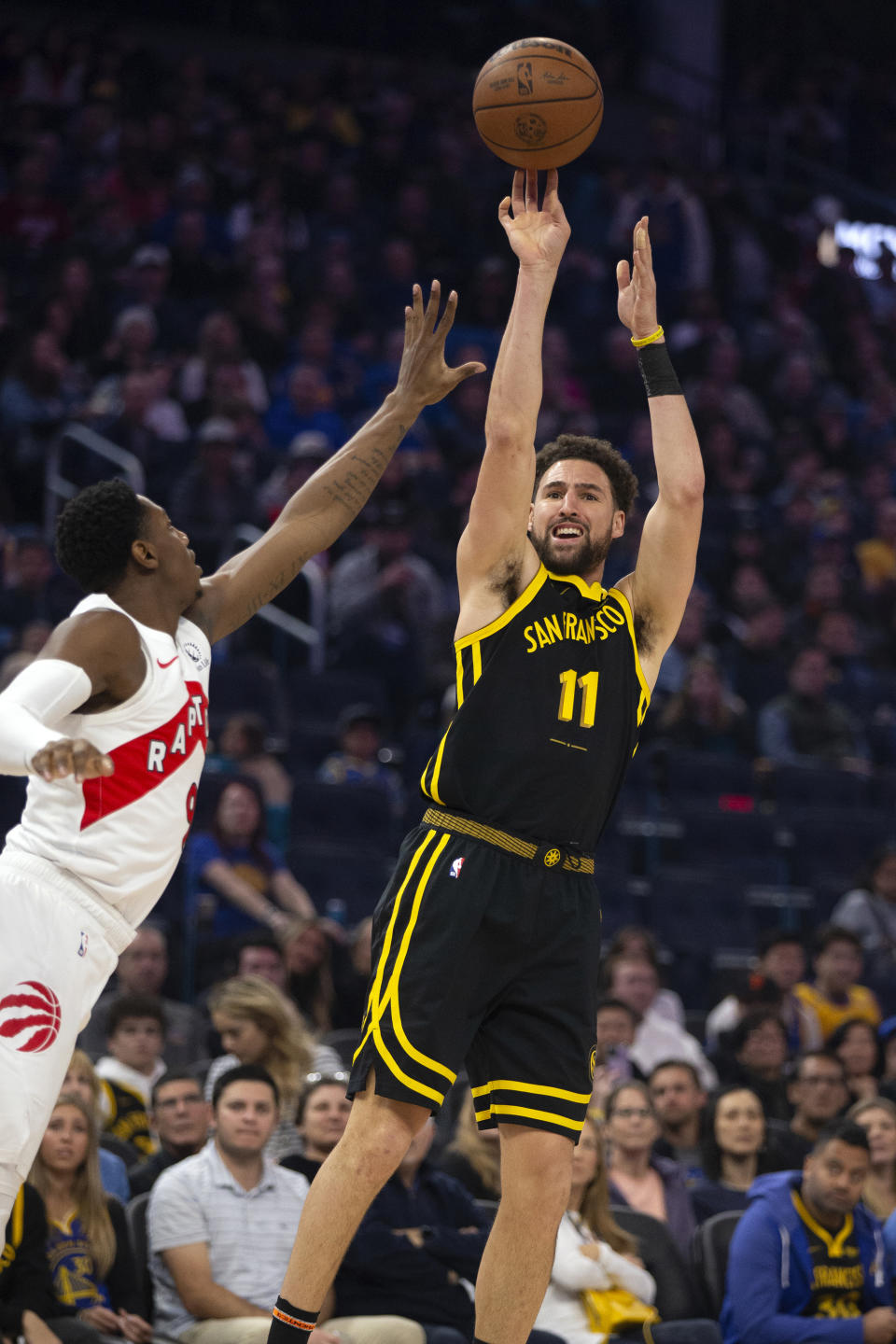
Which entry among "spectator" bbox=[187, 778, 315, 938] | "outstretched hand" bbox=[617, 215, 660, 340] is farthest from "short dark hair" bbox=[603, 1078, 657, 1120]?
"outstretched hand" bbox=[617, 215, 660, 340]

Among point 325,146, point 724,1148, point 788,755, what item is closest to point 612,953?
point 724,1148

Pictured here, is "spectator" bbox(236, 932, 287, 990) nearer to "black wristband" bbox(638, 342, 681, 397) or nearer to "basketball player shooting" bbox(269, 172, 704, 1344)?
"basketball player shooting" bbox(269, 172, 704, 1344)

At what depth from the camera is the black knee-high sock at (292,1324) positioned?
409 cm

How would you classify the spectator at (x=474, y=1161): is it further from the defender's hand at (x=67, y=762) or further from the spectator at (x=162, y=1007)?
the defender's hand at (x=67, y=762)

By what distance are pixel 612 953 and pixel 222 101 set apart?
10178 millimetres

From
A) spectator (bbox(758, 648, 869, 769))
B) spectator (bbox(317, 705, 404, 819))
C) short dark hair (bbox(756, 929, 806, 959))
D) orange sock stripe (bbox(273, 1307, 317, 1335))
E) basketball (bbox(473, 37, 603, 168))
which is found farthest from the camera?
spectator (bbox(758, 648, 869, 769))

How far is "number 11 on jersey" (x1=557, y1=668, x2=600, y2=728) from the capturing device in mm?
4395

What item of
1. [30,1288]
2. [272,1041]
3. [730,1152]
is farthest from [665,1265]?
[30,1288]

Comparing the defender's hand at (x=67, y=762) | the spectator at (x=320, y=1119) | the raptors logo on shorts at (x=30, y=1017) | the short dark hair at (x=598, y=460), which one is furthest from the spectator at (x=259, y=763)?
the defender's hand at (x=67, y=762)

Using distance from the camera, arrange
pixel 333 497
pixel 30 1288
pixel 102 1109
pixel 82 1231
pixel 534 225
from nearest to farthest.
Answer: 1. pixel 534 225
2. pixel 333 497
3. pixel 30 1288
4. pixel 82 1231
5. pixel 102 1109

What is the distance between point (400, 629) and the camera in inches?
488

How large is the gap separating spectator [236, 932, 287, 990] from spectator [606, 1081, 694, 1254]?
1.82 meters

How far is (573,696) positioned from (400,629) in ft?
26.3

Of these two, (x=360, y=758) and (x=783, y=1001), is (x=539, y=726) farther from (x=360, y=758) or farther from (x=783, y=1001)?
(x=360, y=758)
